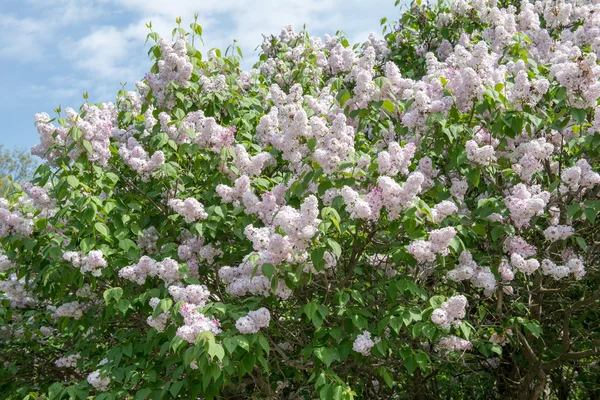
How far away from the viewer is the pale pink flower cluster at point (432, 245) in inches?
155

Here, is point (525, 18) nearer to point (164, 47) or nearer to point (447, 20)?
point (447, 20)

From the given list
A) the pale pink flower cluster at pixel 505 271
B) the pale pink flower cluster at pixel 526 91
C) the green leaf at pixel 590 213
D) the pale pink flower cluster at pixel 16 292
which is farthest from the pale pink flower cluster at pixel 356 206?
the pale pink flower cluster at pixel 16 292

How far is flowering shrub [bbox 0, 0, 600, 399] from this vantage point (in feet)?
13.1

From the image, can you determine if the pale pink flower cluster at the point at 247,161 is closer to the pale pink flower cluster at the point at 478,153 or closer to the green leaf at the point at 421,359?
the pale pink flower cluster at the point at 478,153

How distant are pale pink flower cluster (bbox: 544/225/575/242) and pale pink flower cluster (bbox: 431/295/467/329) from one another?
105 cm

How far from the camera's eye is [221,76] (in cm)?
560

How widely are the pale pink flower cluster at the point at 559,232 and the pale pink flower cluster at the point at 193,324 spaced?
93.7 inches

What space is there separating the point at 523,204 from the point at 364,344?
1.40 m

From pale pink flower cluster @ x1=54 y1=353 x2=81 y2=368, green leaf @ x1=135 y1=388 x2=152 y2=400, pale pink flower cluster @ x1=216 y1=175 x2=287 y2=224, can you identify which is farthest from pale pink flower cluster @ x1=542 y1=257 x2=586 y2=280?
pale pink flower cluster @ x1=54 y1=353 x2=81 y2=368

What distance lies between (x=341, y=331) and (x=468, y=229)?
1076 mm

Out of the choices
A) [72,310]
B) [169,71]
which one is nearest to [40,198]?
[72,310]

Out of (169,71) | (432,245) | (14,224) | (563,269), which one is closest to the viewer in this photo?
(432,245)

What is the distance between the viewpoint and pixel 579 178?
4.46m

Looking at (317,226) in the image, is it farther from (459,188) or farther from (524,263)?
(524,263)
